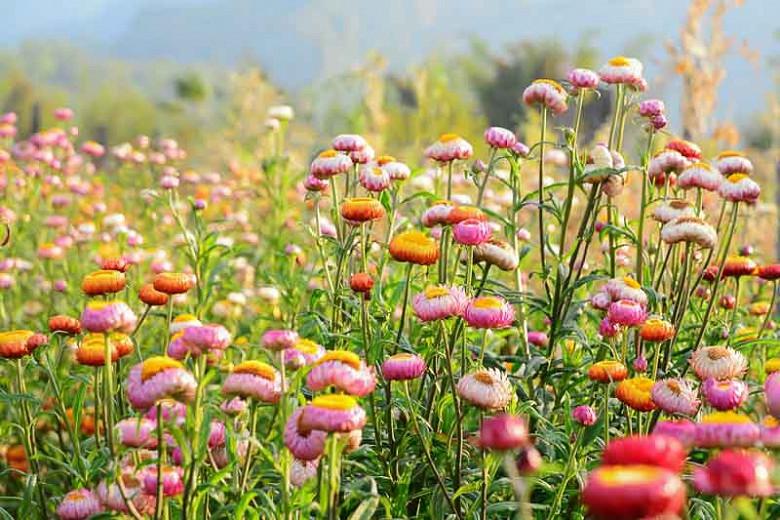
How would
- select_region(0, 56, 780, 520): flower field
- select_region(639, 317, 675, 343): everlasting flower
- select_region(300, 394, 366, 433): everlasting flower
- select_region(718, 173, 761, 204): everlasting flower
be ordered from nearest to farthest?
select_region(300, 394, 366, 433): everlasting flower
select_region(0, 56, 780, 520): flower field
select_region(639, 317, 675, 343): everlasting flower
select_region(718, 173, 761, 204): everlasting flower

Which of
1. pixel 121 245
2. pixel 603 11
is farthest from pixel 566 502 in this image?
pixel 603 11

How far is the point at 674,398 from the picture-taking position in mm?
1739

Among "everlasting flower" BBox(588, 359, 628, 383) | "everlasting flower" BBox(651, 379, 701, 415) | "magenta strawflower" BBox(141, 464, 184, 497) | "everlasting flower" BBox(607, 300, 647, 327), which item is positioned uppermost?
"everlasting flower" BBox(607, 300, 647, 327)

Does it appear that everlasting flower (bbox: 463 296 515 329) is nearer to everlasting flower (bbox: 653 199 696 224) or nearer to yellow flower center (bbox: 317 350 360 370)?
yellow flower center (bbox: 317 350 360 370)

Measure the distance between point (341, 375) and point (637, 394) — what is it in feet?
2.09

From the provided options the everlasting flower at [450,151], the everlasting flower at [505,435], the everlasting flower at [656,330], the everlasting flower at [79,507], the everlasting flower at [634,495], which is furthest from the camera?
the everlasting flower at [450,151]

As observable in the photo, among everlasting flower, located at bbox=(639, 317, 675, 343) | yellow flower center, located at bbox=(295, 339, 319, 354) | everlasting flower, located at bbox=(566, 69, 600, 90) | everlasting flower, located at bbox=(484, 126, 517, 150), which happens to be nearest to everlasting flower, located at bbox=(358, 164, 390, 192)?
everlasting flower, located at bbox=(484, 126, 517, 150)

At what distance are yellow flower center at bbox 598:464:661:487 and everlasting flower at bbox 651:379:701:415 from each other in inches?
35.2

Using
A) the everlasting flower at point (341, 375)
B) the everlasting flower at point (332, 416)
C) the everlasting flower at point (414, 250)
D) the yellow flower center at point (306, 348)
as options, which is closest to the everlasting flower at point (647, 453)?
the everlasting flower at point (332, 416)

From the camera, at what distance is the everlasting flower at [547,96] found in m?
2.50

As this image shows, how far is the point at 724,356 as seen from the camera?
1.87 m

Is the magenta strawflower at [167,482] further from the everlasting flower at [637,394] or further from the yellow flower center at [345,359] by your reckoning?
the everlasting flower at [637,394]

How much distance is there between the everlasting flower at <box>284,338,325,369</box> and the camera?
6.16ft

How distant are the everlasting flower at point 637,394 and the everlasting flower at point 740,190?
685mm
